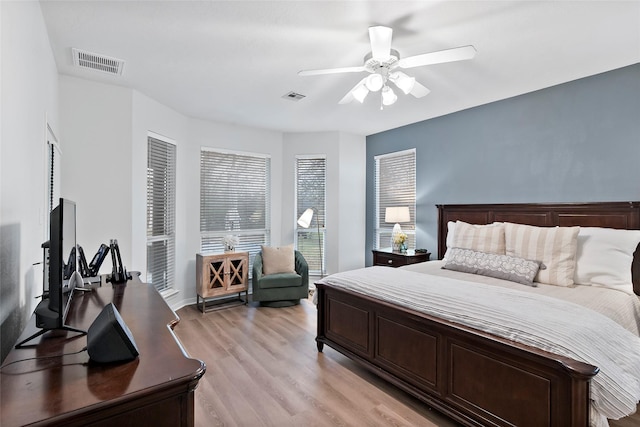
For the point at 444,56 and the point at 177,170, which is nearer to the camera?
the point at 444,56

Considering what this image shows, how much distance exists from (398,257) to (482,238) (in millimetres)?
1287

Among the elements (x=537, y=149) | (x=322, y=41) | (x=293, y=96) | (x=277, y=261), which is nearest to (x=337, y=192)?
(x=277, y=261)

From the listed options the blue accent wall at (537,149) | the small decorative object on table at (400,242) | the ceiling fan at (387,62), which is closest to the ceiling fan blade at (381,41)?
the ceiling fan at (387,62)

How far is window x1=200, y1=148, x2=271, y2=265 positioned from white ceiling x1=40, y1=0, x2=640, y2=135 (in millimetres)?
1369

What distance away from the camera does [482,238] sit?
3354mm

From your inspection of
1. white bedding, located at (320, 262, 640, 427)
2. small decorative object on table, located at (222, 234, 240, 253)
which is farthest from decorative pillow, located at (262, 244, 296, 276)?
white bedding, located at (320, 262, 640, 427)

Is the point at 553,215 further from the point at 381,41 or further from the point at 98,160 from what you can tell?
the point at 98,160

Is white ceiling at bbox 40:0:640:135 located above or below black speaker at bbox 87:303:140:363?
above

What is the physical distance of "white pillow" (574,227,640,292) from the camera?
8.36 feet

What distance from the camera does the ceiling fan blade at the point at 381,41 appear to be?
6.99 ft

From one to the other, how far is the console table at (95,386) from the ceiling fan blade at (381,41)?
6.92 feet

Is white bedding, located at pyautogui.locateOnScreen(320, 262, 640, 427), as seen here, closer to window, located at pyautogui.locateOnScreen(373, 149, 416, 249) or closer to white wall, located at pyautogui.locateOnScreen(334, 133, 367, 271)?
window, located at pyautogui.locateOnScreen(373, 149, 416, 249)

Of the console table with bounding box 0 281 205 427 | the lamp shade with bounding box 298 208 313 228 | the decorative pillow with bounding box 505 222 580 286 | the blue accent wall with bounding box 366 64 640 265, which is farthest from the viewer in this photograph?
the lamp shade with bounding box 298 208 313 228

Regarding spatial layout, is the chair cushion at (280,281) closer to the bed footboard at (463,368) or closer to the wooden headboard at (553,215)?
the bed footboard at (463,368)
